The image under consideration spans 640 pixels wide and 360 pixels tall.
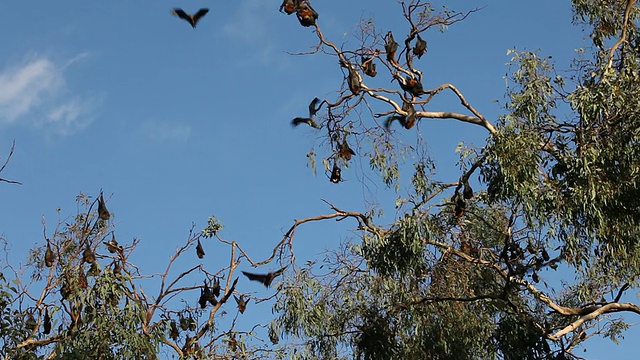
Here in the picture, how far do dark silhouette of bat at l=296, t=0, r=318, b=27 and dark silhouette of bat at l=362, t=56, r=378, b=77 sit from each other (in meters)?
0.77

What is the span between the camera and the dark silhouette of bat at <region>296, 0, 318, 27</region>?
33.6 ft

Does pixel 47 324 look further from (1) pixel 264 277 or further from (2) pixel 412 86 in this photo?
(2) pixel 412 86

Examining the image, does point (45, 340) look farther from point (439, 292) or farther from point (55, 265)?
point (439, 292)

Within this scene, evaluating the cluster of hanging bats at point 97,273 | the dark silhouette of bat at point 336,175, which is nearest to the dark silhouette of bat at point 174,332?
the cluster of hanging bats at point 97,273

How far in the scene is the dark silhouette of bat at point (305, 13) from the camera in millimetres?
10227

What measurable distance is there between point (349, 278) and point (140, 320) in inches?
109

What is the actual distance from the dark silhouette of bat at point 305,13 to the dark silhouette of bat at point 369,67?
2.54 feet

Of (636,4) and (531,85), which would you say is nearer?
(531,85)

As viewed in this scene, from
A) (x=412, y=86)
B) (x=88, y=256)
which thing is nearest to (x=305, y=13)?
(x=412, y=86)

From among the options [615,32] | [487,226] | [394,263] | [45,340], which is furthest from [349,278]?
[615,32]

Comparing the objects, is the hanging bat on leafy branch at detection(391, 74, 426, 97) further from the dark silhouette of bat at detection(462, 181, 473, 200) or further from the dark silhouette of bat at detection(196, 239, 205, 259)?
the dark silhouette of bat at detection(196, 239, 205, 259)

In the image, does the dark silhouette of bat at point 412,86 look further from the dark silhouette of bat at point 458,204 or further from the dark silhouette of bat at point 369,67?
the dark silhouette of bat at point 458,204

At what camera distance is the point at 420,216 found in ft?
34.0

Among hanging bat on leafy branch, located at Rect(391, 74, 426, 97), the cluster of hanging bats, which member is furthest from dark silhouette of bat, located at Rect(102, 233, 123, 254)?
hanging bat on leafy branch, located at Rect(391, 74, 426, 97)
